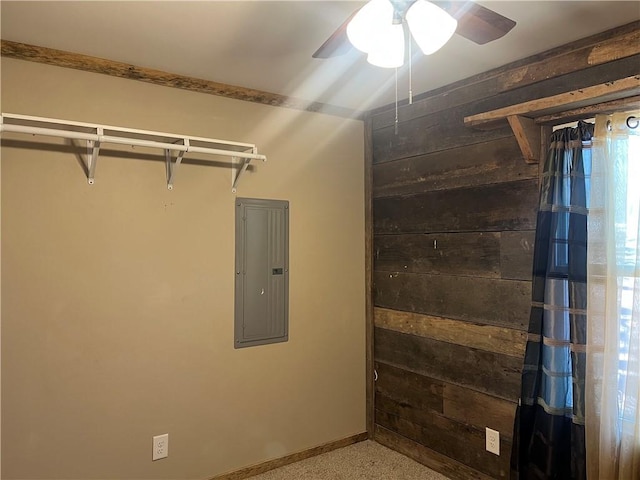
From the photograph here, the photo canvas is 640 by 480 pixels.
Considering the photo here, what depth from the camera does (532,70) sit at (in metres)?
2.41

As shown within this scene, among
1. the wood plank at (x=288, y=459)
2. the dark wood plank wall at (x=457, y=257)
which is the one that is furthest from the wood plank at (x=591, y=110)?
the wood plank at (x=288, y=459)

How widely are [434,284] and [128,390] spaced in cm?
176

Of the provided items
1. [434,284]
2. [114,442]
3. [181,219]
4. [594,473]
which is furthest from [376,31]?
[114,442]

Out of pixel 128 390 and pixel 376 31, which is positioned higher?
pixel 376 31

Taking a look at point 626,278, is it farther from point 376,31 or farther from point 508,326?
point 376,31

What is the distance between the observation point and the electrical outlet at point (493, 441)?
2574 millimetres

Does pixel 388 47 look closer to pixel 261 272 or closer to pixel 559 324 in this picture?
pixel 559 324

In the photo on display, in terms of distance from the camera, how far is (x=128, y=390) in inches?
97.9

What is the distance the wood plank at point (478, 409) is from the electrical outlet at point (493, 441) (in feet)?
0.07

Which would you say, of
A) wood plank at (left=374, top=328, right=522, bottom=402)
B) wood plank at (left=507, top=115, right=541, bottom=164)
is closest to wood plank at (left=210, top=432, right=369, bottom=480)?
wood plank at (left=374, top=328, right=522, bottom=402)

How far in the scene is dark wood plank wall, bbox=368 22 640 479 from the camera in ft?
Answer: 8.03

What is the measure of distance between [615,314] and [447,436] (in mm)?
1247

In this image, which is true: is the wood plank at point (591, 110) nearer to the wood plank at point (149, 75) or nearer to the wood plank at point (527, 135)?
the wood plank at point (527, 135)

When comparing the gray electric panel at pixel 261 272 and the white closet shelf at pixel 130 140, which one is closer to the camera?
the white closet shelf at pixel 130 140
